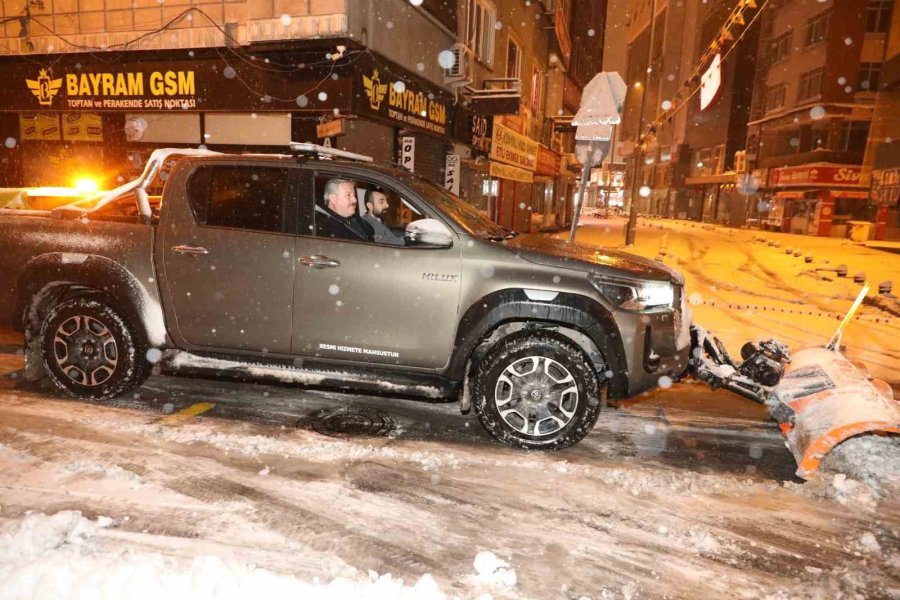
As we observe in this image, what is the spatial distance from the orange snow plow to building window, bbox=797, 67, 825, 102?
45467mm

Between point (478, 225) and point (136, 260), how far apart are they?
2777mm

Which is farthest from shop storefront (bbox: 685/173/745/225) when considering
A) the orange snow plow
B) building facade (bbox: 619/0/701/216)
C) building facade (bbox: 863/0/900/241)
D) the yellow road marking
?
the yellow road marking

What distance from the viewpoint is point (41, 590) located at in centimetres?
251

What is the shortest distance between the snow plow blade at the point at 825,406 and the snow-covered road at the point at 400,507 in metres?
0.26

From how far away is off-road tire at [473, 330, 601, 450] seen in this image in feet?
13.4

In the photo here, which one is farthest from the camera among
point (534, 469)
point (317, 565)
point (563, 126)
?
point (563, 126)

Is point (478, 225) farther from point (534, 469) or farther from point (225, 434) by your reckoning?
point (225, 434)

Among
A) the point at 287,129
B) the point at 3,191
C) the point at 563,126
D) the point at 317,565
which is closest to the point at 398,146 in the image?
the point at 287,129

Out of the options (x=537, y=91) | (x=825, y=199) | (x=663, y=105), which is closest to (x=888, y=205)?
(x=825, y=199)

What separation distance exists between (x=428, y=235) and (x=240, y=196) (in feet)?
5.22

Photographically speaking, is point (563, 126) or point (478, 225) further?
Answer: point (563, 126)

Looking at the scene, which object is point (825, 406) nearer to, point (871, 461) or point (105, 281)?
point (871, 461)

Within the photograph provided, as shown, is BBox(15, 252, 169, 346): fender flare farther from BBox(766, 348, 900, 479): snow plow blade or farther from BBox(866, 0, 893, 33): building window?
BBox(866, 0, 893, 33): building window

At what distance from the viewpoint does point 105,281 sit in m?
4.57
